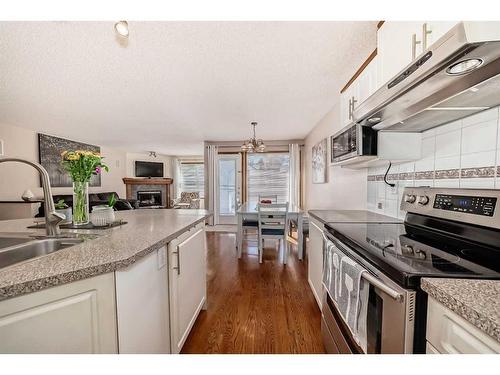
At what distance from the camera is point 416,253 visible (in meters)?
0.88

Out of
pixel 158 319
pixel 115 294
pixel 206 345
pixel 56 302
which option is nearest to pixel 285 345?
pixel 206 345

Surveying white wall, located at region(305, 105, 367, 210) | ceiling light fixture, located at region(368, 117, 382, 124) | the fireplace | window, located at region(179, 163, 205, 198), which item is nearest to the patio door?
white wall, located at region(305, 105, 367, 210)

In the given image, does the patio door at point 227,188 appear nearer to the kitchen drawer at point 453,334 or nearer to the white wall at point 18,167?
the white wall at point 18,167

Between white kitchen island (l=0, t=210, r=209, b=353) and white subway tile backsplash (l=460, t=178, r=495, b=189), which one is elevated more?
white subway tile backsplash (l=460, t=178, r=495, b=189)

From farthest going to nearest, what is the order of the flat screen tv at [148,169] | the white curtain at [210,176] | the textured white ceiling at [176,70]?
the flat screen tv at [148,169] < the white curtain at [210,176] < the textured white ceiling at [176,70]

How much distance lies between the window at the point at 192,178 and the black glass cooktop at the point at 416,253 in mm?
7530

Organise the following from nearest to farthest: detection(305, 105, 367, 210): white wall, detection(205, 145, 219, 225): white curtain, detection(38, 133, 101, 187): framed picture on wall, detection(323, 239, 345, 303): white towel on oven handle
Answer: detection(323, 239, 345, 303): white towel on oven handle
detection(305, 105, 367, 210): white wall
detection(38, 133, 101, 187): framed picture on wall
detection(205, 145, 219, 225): white curtain

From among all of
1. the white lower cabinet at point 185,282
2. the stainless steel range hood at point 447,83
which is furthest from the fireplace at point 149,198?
the stainless steel range hood at point 447,83

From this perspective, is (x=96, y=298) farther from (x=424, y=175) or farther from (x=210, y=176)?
(x=210, y=176)

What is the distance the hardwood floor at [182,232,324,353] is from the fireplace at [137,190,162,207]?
5344mm

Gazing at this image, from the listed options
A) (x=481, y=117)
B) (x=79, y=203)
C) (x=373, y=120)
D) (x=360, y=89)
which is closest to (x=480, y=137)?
(x=481, y=117)

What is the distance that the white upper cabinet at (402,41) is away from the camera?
89 cm

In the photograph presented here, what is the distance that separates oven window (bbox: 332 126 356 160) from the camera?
164cm

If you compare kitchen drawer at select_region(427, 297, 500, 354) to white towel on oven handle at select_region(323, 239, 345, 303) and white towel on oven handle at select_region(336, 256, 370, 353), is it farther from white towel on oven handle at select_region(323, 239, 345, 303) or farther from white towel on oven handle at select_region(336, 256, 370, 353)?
white towel on oven handle at select_region(323, 239, 345, 303)
